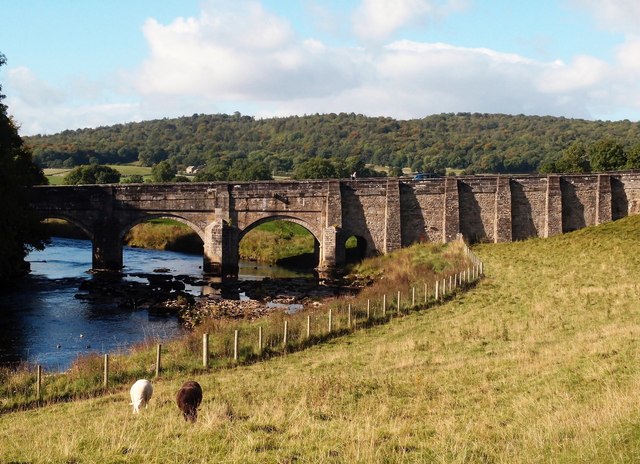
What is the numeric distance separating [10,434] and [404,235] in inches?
1886

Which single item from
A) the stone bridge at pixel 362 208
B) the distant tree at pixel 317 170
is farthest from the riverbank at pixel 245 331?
the distant tree at pixel 317 170

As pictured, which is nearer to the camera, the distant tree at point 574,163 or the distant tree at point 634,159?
the distant tree at point 634,159

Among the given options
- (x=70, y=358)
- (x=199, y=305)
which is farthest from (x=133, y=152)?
(x=70, y=358)

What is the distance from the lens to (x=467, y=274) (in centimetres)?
4050

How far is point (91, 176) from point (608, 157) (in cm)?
7528

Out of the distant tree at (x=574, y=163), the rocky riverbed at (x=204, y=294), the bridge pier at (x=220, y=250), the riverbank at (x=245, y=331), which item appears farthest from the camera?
the distant tree at (x=574, y=163)

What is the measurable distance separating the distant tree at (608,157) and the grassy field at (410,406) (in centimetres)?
6004

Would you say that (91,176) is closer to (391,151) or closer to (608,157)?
(608,157)

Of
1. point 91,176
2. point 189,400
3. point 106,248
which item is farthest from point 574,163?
point 189,400

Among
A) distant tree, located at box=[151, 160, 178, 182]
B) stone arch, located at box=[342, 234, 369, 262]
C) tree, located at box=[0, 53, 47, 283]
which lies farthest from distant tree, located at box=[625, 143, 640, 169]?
→ distant tree, located at box=[151, 160, 178, 182]

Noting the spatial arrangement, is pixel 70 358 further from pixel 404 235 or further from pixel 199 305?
pixel 404 235

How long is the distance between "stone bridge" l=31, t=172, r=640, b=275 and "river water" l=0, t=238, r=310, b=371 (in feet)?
12.8

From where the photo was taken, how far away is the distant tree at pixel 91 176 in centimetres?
10138

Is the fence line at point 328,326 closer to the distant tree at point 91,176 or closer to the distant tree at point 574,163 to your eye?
the distant tree at point 574,163
